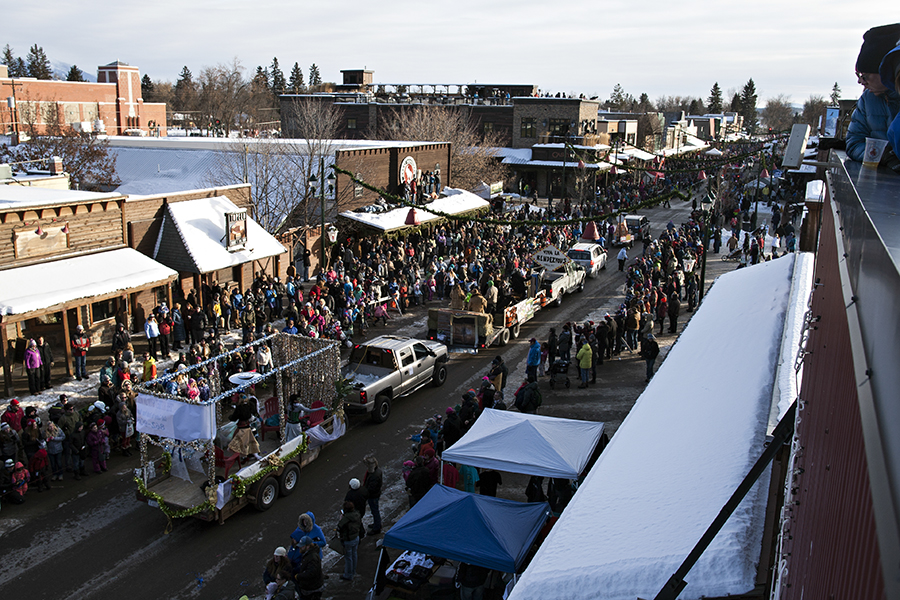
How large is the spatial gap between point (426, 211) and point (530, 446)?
72.4 ft

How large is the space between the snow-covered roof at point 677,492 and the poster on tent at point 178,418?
679 cm

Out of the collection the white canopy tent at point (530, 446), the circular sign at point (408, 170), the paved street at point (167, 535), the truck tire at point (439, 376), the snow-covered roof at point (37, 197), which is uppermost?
the circular sign at point (408, 170)

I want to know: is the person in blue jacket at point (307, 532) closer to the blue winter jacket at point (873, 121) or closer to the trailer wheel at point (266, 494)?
the trailer wheel at point (266, 494)

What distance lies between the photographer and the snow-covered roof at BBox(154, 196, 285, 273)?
77.7 ft

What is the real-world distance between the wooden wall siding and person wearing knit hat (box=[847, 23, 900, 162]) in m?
19.9

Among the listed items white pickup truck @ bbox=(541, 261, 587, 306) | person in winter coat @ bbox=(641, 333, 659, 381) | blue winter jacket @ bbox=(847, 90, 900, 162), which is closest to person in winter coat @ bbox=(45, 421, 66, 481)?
blue winter jacket @ bbox=(847, 90, 900, 162)

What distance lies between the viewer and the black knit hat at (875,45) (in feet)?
18.9

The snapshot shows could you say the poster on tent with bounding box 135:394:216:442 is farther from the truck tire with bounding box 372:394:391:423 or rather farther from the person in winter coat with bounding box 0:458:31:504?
the truck tire with bounding box 372:394:391:423

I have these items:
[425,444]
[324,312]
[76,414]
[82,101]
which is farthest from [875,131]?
[82,101]

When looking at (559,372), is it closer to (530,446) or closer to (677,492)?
(530,446)

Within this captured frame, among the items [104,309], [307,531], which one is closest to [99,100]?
[104,309]

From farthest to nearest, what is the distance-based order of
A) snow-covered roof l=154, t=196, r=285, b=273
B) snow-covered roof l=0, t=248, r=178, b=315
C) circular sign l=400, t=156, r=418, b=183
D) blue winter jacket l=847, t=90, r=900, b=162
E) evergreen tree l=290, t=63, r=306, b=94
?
evergreen tree l=290, t=63, r=306, b=94 → circular sign l=400, t=156, r=418, b=183 → snow-covered roof l=154, t=196, r=285, b=273 → snow-covered roof l=0, t=248, r=178, b=315 → blue winter jacket l=847, t=90, r=900, b=162

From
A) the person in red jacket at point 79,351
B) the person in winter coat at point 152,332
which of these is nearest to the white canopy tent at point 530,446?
the person in winter coat at point 152,332

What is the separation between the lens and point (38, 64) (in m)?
112
